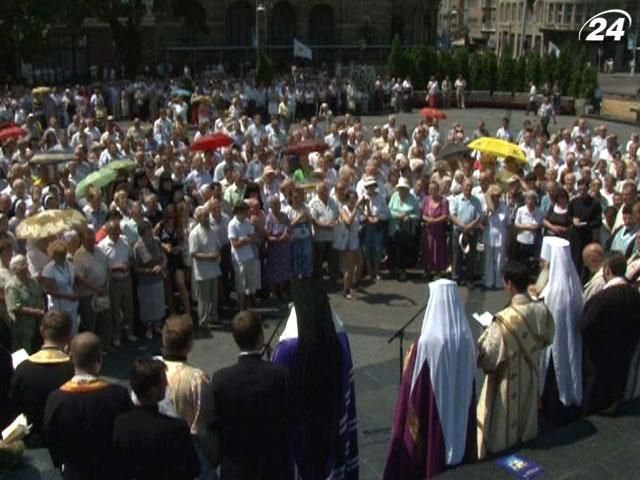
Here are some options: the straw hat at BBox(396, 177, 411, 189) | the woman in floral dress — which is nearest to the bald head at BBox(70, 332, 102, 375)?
the woman in floral dress

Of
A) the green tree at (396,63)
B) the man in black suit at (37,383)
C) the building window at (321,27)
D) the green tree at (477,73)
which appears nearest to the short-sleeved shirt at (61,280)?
the man in black suit at (37,383)

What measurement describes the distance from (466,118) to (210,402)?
3083 cm

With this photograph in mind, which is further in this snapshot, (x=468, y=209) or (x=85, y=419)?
(x=468, y=209)

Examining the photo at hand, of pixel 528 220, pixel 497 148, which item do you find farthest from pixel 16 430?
pixel 497 148

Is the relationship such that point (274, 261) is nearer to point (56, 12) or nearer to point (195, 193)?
point (195, 193)

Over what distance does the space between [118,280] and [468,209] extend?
18.3ft

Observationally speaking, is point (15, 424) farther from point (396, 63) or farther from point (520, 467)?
point (396, 63)

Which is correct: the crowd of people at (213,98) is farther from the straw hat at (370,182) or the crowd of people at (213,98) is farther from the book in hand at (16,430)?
the book in hand at (16,430)

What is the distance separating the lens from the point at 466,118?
115 feet

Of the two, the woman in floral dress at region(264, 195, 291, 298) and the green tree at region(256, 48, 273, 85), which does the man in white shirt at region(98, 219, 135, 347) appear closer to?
the woman in floral dress at region(264, 195, 291, 298)

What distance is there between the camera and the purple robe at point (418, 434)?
6.50 metres

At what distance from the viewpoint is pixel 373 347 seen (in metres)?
11.0

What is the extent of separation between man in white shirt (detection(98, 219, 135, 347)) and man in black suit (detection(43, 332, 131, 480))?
5454 mm

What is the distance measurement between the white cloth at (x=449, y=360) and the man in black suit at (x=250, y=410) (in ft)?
4.09
